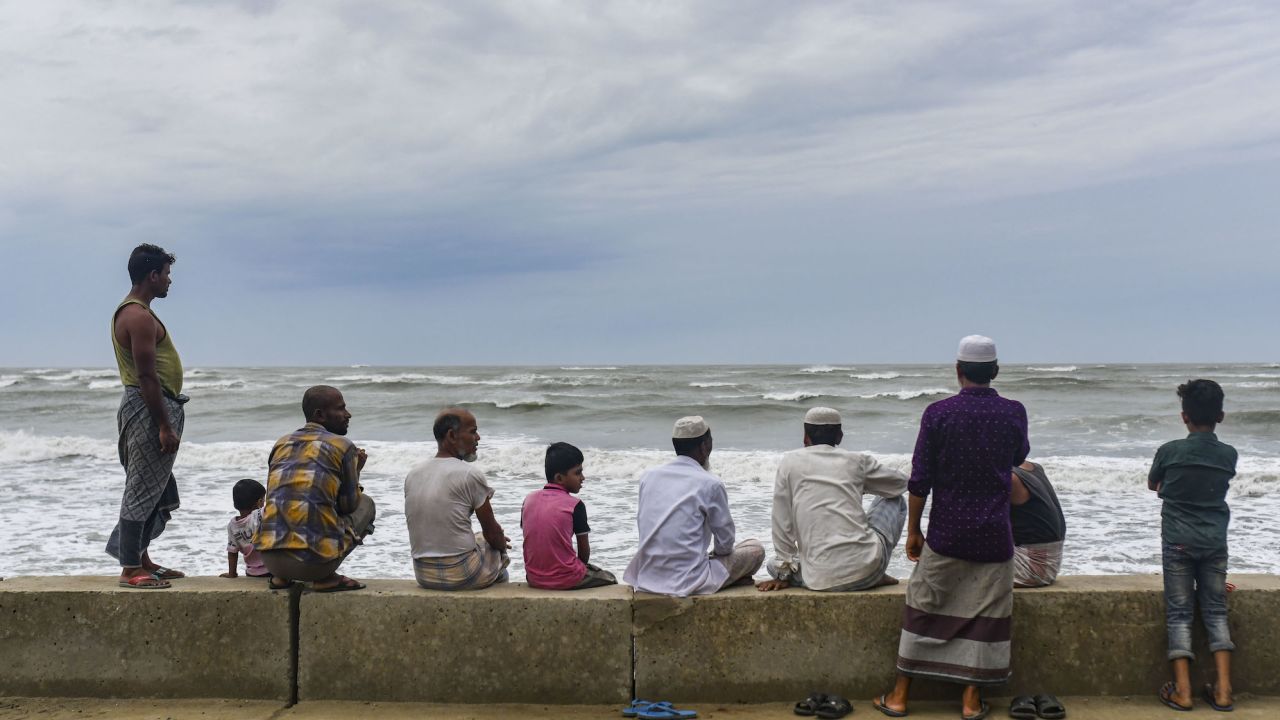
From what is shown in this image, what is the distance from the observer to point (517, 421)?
80.8ft

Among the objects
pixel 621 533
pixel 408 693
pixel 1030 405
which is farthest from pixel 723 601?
pixel 1030 405

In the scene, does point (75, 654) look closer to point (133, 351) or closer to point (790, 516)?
point (133, 351)

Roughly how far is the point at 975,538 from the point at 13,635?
395 centimetres

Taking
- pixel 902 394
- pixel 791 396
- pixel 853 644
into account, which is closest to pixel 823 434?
pixel 853 644

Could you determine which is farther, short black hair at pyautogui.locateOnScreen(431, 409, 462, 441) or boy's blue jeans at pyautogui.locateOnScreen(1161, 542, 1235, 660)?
short black hair at pyautogui.locateOnScreen(431, 409, 462, 441)

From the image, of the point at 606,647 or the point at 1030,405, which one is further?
the point at 1030,405

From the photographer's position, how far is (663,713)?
3525 mm

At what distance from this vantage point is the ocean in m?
8.33

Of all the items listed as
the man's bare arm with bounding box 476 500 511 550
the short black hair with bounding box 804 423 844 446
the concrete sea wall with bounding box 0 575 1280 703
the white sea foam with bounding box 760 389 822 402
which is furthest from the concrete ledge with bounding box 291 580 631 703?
the white sea foam with bounding box 760 389 822 402

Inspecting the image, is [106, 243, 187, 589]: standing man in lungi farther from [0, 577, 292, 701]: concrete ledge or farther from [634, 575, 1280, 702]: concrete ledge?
[634, 575, 1280, 702]: concrete ledge

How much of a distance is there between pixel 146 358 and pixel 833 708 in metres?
3.23

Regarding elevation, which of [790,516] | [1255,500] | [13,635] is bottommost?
[1255,500]

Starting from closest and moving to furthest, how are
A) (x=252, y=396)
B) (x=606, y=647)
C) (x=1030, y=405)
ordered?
(x=606, y=647)
(x=1030, y=405)
(x=252, y=396)

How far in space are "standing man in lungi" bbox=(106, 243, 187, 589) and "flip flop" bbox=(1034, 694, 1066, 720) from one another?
144 inches
